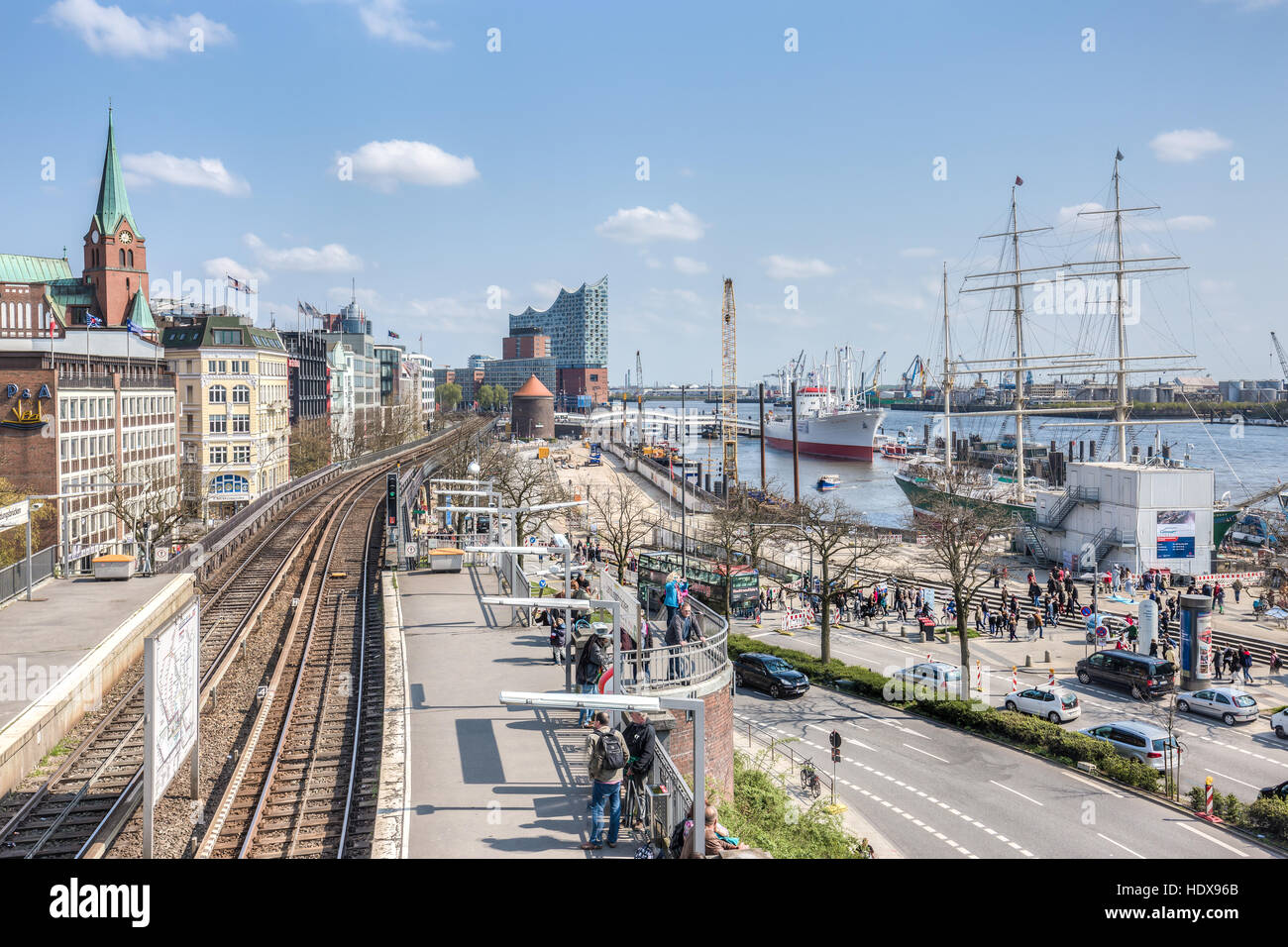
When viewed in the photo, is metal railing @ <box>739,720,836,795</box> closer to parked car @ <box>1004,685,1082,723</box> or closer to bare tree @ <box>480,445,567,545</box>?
parked car @ <box>1004,685,1082,723</box>

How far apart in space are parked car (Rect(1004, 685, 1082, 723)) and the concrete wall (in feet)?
63.8

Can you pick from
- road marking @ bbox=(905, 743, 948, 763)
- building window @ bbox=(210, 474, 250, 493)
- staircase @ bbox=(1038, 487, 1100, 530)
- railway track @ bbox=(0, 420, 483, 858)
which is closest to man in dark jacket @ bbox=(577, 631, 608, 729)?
railway track @ bbox=(0, 420, 483, 858)

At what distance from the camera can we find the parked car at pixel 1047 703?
915 inches

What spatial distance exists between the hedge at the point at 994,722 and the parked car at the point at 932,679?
1.33 feet

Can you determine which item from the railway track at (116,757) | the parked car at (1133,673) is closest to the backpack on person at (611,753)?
the railway track at (116,757)

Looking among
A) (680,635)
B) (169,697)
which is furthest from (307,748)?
(680,635)

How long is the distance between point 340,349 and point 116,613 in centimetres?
8880

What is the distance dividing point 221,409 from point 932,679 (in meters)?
48.3

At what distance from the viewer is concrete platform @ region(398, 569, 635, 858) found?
951 cm

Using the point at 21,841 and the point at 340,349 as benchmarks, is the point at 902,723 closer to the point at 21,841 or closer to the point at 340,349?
the point at 21,841

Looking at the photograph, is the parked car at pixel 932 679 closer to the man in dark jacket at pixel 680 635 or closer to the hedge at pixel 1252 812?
the hedge at pixel 1252 812

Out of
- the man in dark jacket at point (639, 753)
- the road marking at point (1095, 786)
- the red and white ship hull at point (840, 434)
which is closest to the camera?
the man in dark jacket at point (639, 753)
